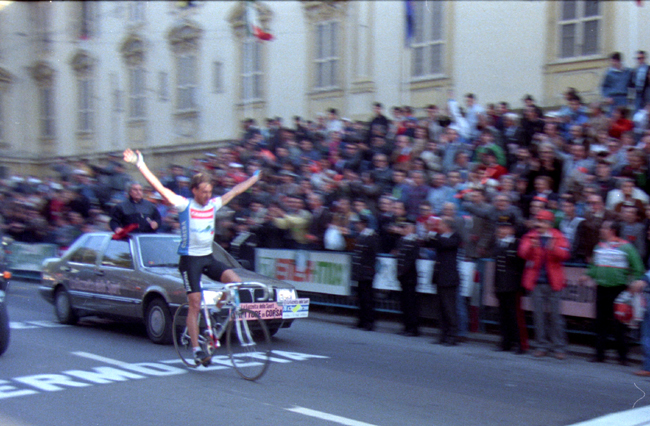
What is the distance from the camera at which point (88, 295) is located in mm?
10633

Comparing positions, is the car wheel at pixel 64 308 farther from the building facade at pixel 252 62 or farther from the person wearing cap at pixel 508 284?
the building facade at pixel 252 62

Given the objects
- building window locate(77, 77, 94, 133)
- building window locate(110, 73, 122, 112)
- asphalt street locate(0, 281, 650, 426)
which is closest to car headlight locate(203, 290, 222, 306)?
asphalt street locate(0, 281, 650, 426)

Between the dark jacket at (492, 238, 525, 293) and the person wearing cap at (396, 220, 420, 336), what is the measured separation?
4.94 feet

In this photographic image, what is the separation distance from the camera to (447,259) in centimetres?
1014

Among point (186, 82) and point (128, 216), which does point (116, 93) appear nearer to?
point (186, 82)

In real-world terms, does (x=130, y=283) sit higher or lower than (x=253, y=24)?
lower

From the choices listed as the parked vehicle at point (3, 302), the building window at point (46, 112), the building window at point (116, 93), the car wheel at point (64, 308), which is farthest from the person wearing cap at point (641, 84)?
the building window at point (46, 112)

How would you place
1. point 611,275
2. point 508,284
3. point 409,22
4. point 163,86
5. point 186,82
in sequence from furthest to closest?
point 163,86 < point 186,82 < point 409,22 < point 508,284 < point 611,275

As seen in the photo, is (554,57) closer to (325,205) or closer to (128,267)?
(325,205)

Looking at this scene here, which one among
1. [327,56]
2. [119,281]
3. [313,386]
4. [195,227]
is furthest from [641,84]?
[327,56]

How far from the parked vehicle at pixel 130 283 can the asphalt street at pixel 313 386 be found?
0.41 meters

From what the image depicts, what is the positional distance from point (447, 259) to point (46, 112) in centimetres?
2536

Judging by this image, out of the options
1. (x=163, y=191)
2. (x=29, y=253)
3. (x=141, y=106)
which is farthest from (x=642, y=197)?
(x=141, y=106)

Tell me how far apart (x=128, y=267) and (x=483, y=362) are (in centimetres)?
487
